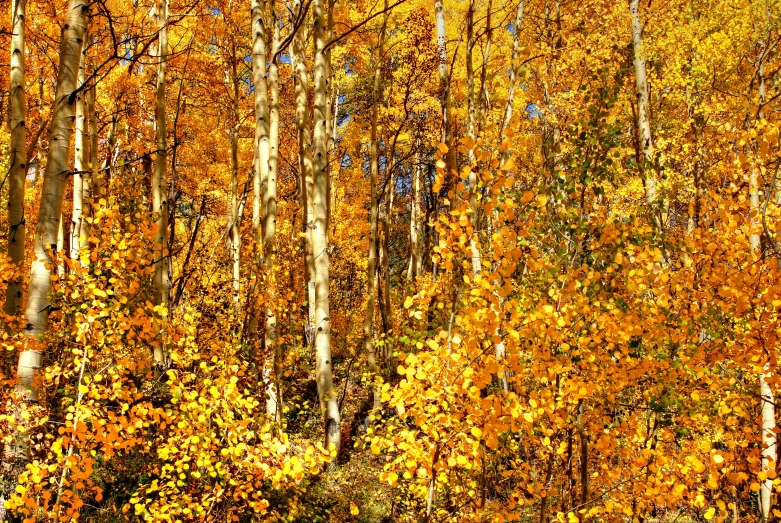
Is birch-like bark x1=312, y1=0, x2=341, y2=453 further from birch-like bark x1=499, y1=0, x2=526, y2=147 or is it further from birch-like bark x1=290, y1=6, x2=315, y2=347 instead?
birch-like bark x1=499, y1=0, x2=526, y2=147

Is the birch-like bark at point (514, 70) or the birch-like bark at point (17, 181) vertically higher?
the birch-like bark at point (514, 70)

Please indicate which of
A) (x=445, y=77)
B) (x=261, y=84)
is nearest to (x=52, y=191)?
(x=261, y=84)

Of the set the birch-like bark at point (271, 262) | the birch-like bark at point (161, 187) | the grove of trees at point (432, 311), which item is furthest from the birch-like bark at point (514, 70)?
the birch-like bark at point (161, 187)

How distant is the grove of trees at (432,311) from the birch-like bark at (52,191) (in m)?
0.02

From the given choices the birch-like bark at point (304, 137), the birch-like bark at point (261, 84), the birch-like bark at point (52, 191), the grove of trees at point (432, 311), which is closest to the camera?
the grove of trees at point (432, 311)

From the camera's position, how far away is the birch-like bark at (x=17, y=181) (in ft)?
14.7

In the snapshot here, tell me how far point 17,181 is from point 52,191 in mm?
1499

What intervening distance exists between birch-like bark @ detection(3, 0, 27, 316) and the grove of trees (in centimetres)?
3

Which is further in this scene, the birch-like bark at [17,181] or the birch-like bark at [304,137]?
the birch-like bark at [304,137]

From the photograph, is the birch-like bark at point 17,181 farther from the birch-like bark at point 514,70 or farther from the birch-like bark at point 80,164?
the birch-like bark at point 514,70

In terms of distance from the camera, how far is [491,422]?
8.33 feet

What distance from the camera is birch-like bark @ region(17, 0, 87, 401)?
3.52m

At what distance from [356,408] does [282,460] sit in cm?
703

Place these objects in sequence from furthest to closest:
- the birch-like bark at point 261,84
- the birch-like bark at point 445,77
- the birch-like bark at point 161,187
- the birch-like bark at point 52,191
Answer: the birch-like bark at point 161,187 < the birch-like bark at point 445,77 < the birch-like bark at point 261,84 < the birch-like bark at point 52,191
